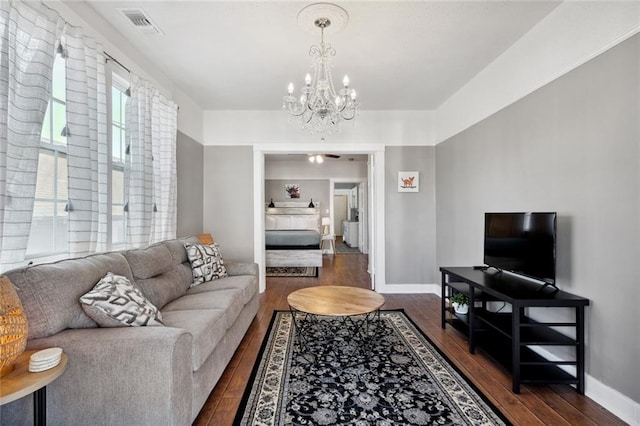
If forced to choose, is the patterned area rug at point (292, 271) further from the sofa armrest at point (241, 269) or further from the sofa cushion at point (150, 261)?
the sofa cushion at point (150, 261)

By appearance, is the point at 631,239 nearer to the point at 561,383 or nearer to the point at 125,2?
the point at 561,383

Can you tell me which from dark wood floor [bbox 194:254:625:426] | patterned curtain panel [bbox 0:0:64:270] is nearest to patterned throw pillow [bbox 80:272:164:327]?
patterned curtain panel [bbox 0:0:64:270]

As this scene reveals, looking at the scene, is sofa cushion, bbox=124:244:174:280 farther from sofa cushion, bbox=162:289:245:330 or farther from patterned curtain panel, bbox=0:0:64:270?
patterned curtain panel, bbox=0:0:64:270

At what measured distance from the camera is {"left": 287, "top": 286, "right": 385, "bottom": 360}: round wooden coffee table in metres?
2.39

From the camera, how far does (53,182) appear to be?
1931mm

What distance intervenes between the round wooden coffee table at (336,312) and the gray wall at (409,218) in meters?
1.38

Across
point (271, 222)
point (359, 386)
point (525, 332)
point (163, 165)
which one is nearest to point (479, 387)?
point (525, 332)

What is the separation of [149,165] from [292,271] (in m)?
3.75

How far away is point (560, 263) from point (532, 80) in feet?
4.99

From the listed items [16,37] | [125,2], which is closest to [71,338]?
[16,37]

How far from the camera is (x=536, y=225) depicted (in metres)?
2.21

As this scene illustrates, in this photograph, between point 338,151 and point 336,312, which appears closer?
point 336,312

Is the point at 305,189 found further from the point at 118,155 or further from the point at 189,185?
the point at 118,155

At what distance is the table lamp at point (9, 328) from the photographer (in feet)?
3.53
